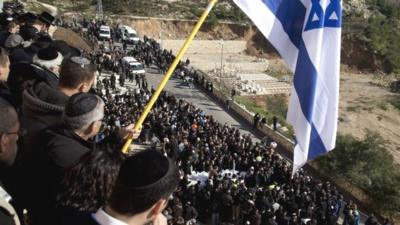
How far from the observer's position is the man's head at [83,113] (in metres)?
3.72

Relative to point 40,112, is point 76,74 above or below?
above

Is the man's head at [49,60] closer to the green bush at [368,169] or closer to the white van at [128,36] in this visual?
the green bush at [368,169]

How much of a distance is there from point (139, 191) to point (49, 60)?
295cm

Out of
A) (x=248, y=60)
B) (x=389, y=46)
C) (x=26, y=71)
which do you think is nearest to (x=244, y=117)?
(x=26, y=71)

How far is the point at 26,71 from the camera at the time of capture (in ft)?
16.6

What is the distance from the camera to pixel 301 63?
20.9ft

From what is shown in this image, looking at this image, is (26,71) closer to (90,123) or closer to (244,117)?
(90,123)

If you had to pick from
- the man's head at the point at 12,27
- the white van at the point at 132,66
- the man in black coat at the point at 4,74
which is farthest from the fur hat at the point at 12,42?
the white van at the point at 132,66

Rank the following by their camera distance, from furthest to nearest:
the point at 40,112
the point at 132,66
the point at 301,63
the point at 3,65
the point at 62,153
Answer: the point at 132,66
the point at 301,63
the point at 3,65
the point at 40,112
the point at 62,153

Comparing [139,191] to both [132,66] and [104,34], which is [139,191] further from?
[104,34]

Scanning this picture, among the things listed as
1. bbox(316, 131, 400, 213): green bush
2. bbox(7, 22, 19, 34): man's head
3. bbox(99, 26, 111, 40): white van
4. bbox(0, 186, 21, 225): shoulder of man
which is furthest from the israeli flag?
bbox(99, 26, 111, 40): white van

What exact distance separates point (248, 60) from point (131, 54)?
23.2 m

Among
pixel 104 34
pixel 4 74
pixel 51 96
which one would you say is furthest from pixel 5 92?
pixel 104 34

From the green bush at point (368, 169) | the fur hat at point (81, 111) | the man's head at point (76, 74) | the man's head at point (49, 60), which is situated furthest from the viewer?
the green bush at point (368, 169)
